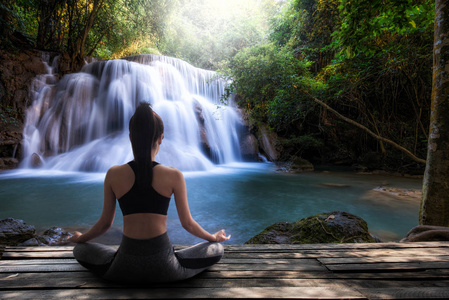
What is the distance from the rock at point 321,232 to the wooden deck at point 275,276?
4.33ft

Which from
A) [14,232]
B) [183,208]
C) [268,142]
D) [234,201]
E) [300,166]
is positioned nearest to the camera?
[183,208]

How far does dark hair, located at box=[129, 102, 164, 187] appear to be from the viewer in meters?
1.52

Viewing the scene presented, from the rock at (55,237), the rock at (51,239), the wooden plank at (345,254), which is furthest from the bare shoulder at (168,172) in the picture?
the rock at (55,237)

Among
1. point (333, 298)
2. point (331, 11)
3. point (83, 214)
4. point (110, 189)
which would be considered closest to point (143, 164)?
point (110, 189)

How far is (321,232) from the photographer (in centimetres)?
375

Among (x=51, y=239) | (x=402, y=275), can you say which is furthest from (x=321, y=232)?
(x=51, y=239)

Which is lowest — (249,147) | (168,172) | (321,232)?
(321,232)

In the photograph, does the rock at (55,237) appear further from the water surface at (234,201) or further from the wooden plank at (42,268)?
the wooden plank at (42,268)

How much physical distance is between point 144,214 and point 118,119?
1342cm

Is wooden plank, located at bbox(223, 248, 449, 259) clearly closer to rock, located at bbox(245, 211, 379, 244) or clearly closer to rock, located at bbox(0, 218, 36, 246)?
rock, located at bbox(245, 211, 379, 244)

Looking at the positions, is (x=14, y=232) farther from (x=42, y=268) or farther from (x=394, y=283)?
(x=394, y=283)

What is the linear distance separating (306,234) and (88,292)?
126 inches

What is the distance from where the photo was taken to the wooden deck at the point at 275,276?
1.45 meters

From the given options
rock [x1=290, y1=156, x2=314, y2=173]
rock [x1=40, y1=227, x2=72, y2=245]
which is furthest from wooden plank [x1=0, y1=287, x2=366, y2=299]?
rock [x1=290, y1=156, x2=314, y2=173]
